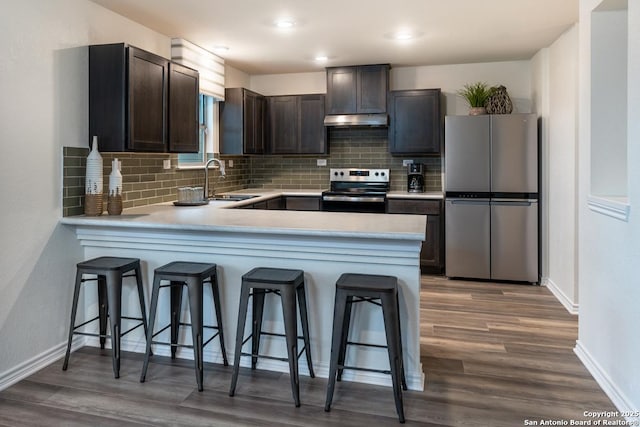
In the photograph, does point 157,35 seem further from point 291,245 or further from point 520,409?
point 520,409

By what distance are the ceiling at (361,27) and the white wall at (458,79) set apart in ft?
0.46

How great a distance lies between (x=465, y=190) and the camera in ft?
15.7

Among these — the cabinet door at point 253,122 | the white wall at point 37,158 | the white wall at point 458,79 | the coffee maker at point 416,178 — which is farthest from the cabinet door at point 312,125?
the white wall at point 37,158

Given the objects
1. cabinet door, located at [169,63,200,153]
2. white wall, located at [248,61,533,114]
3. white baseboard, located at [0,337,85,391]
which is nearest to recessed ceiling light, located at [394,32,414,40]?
white wall, located at [248,61,533,114]

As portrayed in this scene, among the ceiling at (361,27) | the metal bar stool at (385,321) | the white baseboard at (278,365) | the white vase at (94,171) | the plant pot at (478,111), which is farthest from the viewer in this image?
the plant pot at (478,111)

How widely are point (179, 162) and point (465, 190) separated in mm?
2912

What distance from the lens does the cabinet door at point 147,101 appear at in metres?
3.03

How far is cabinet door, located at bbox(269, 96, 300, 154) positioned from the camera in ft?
18.0

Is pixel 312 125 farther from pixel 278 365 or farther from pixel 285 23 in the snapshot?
pixel 278 365

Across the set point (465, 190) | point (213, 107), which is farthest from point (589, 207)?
point (213, 107)

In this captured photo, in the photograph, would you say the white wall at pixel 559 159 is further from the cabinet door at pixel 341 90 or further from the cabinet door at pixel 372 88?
the cabinet door at pixel 341 90

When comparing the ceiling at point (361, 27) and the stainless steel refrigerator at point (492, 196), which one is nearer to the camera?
the ceiling at point (361, 27)

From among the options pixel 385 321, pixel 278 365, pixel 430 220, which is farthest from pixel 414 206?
pixel 385 321

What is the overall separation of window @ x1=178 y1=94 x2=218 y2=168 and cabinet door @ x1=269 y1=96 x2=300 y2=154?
2.62 ft
